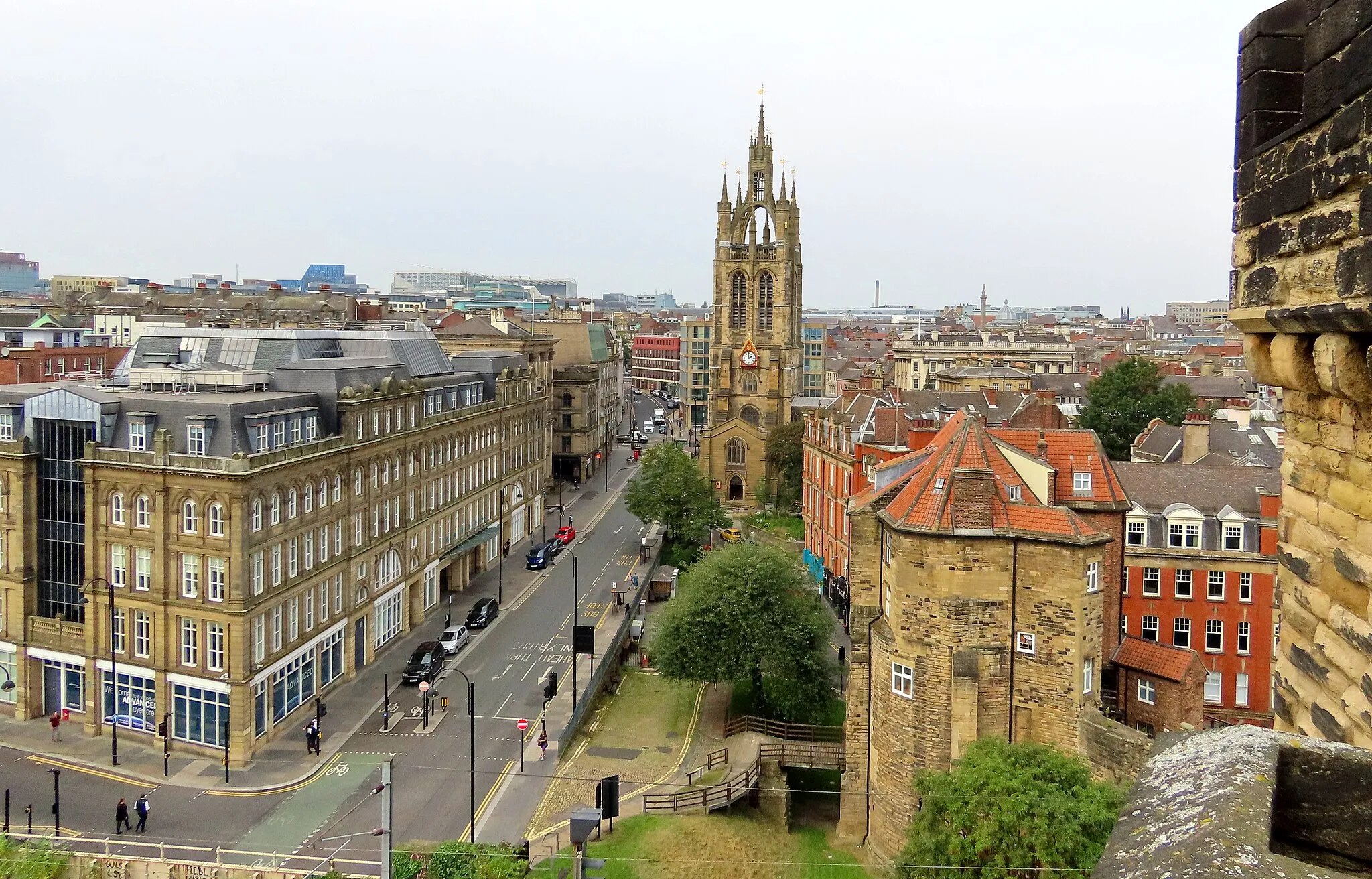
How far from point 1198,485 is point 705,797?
24.0 meters

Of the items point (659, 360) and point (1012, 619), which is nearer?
point (1012, 619)

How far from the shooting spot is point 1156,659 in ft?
101

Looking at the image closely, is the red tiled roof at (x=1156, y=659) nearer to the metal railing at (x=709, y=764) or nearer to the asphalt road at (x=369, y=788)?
the metal railing at (x=709, y=764)

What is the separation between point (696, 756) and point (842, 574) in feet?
67.4

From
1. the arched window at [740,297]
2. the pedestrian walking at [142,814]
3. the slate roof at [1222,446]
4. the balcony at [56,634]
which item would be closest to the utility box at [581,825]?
the pedestrian walking at [142,814]

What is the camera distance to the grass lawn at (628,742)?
32.4 meters

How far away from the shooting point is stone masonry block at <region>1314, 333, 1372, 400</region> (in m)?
6.33

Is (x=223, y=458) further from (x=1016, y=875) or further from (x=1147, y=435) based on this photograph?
(x=1147, y=435)

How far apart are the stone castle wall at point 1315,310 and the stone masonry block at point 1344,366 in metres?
0.01

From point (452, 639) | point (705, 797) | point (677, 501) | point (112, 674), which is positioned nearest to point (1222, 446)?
point (677, 501)

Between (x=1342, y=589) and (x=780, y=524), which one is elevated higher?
Result: (x=1342, y=589)

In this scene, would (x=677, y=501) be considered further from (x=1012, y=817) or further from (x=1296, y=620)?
(x=1296, y=620)

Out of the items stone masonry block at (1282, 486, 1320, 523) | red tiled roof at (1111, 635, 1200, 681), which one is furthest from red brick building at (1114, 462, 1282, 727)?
stone masonry block at (1282, 486, 1320, 523)

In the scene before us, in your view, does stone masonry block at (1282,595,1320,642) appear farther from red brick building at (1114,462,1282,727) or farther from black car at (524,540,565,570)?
black car at (524,540,565,570)
